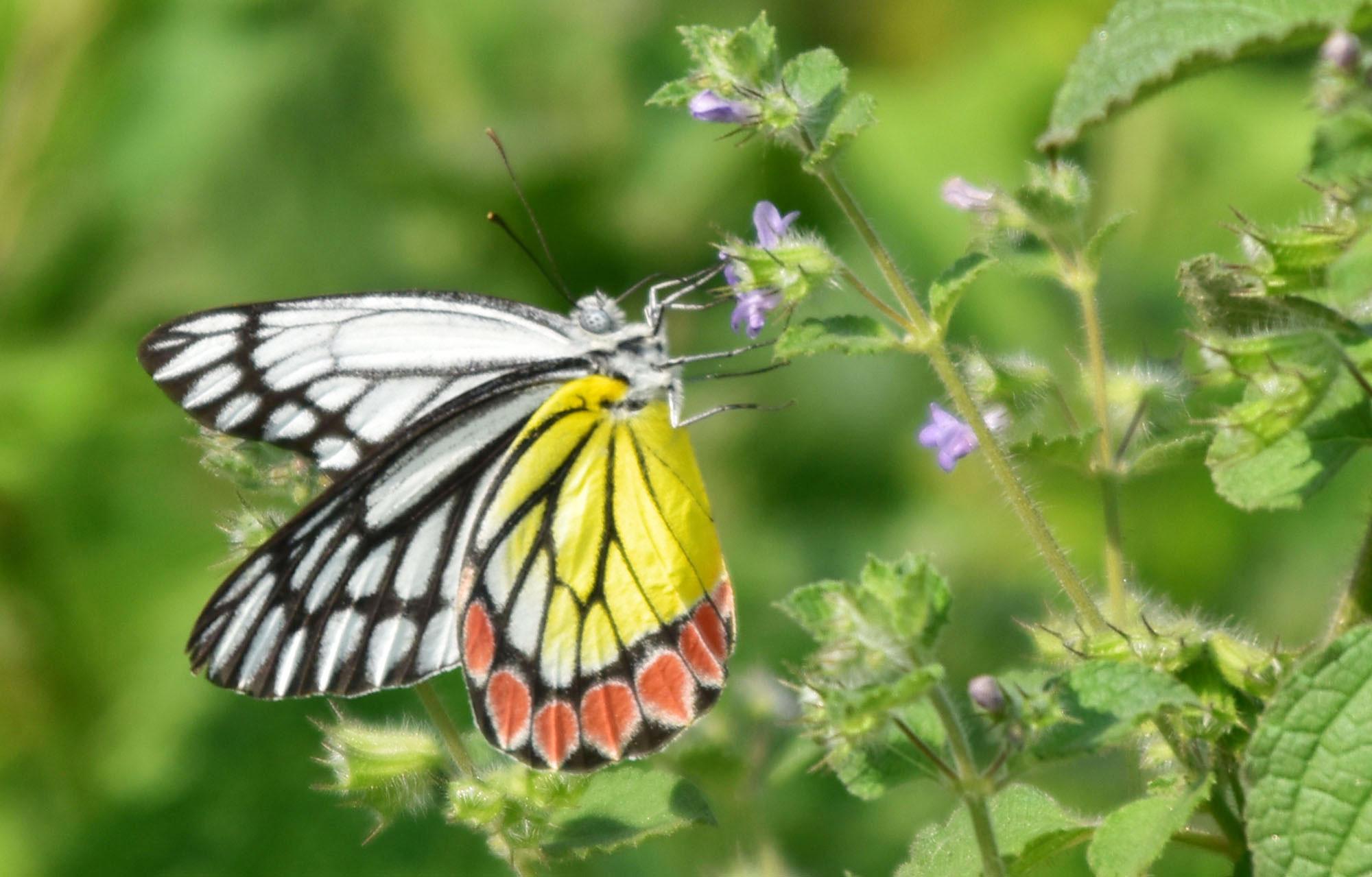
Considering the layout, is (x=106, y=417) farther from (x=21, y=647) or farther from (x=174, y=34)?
(x=174, y=34)

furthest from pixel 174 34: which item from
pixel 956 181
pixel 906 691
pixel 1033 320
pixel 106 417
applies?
pixel 906 691

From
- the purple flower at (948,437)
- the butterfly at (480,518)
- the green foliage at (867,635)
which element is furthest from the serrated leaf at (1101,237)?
the butterfly at (480,518)

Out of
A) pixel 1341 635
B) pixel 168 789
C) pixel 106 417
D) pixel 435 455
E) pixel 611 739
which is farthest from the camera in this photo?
pixel 106 417

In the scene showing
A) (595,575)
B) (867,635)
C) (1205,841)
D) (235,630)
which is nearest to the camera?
(867,635)

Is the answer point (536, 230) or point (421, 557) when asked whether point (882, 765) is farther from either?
point (536, 230)

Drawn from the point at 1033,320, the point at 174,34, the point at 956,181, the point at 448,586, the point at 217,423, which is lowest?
the point at 1033,320

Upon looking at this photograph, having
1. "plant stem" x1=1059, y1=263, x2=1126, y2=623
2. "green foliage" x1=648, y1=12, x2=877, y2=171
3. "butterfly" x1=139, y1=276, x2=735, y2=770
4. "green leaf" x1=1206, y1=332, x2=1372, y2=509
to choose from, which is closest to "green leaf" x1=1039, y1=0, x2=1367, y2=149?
"green leaf" x1=1206, y1=332, x2=1372, y2=509

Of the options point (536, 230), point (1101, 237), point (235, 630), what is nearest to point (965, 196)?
point (1101, 237)

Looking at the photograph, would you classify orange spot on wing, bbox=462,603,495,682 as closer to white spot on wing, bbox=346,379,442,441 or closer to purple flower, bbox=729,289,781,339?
white spot on wing, bbox=346,379,442,441
